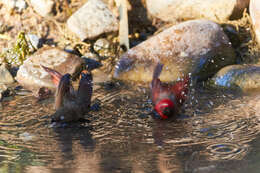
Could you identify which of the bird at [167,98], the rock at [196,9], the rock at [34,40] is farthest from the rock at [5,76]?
the rock at [196,9]

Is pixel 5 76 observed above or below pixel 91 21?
below

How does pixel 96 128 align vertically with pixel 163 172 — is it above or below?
above

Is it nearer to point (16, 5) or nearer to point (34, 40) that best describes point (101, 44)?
point (34, 40)

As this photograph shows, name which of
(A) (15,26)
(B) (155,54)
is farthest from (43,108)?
(A) (15,26)

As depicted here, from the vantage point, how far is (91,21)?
25.5 feet

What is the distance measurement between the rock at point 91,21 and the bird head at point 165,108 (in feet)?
11.9

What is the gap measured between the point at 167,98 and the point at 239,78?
1.84 metres

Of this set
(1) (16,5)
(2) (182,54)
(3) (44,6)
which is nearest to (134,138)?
(2) (182,54)

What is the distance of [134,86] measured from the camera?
6277mm

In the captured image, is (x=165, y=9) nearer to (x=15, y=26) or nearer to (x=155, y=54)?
(x=155, y=54)

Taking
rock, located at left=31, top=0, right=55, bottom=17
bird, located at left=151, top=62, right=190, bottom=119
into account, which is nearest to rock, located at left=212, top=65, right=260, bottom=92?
bird, located at left=151, top=62, right=190, bottom=119

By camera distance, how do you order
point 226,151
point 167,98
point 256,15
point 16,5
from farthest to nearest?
point 16,5
point 256,15
point 167,98
point 226,151

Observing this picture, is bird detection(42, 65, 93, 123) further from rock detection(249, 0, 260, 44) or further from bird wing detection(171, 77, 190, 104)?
rock detection(249, 0, 260, 44)

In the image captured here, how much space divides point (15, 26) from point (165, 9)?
10.4 feet
